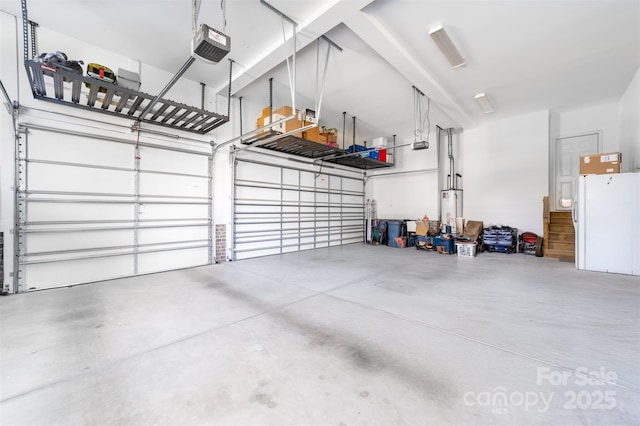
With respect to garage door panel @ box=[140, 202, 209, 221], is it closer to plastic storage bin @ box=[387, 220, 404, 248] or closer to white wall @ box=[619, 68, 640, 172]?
plastic storage bin @ box=[387, 220, 404, 248]

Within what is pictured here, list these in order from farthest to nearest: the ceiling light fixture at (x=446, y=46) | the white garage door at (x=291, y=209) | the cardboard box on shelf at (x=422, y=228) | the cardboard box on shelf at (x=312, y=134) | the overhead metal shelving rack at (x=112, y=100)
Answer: the cardboard box on shelf at (x=422, y=228), the white garage door at (x=291, y=209), the cardboard box on shelf at (x=312, y=134), the ceiling light fixture at (x=446, y=46), the overhead metal shelving rack at (x=112, y=100)

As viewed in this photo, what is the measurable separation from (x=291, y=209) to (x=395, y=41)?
4.96 metres

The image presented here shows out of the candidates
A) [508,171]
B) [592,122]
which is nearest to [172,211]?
[508,171]

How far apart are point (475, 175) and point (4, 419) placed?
33.0ft

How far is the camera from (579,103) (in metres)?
6.61

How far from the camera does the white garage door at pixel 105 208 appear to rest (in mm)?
3822

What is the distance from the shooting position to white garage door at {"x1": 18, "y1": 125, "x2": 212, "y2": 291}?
3.82m

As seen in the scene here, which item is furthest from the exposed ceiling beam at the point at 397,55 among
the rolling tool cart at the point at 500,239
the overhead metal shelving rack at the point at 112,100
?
the rolling tool cart at the point at 500,239

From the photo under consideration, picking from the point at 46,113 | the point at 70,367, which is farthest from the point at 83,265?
the point at 70,367

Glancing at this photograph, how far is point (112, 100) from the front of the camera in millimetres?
4145

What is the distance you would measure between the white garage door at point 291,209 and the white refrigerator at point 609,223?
622 centimetres

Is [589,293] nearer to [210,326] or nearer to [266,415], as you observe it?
[266,415]

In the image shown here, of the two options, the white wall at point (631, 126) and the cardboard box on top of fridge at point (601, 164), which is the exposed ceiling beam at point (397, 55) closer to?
the cardboard box on top of fridge at point (601, 164)

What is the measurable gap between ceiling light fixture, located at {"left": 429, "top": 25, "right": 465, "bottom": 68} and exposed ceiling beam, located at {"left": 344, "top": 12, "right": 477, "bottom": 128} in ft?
0.69
